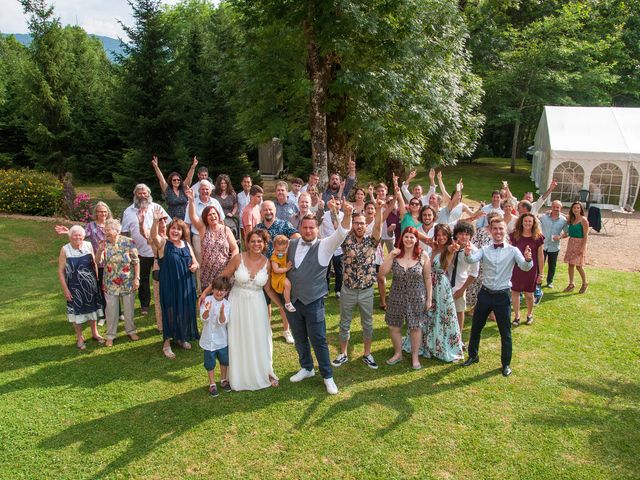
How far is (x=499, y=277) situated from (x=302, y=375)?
2.51 meters

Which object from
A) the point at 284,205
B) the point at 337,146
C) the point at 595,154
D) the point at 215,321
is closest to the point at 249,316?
the point at 215,321

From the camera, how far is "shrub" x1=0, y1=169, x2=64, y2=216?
15062mm

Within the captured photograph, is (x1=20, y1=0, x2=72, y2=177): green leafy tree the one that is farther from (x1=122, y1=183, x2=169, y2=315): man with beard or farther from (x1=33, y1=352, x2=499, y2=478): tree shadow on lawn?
(x1=33, y1=352, x2=499, y2=478): tree shadow on lawn

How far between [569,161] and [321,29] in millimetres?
12747

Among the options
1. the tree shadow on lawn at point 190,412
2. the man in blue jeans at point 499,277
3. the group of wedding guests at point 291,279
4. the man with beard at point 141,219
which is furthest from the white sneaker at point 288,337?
the man in blue jeans at point 499,277

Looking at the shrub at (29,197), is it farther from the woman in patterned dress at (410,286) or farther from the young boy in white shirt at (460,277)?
the young boy in white shirt at (460,277)

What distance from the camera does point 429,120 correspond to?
506 inches

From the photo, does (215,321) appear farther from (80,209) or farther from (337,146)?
(80,209)

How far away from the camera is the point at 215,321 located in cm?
525

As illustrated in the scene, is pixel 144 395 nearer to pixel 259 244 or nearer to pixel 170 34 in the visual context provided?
pixel 259 244

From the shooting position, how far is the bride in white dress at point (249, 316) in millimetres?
5293

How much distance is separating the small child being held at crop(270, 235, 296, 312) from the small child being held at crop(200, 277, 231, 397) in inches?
20.5

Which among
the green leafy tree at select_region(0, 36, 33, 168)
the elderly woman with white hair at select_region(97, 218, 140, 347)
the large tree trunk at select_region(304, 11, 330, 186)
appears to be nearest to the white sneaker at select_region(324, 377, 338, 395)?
the elderly woman with white hair at select_region(97, 218, 140, 347)

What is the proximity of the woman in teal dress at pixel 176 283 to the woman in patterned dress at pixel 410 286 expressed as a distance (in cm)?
244
